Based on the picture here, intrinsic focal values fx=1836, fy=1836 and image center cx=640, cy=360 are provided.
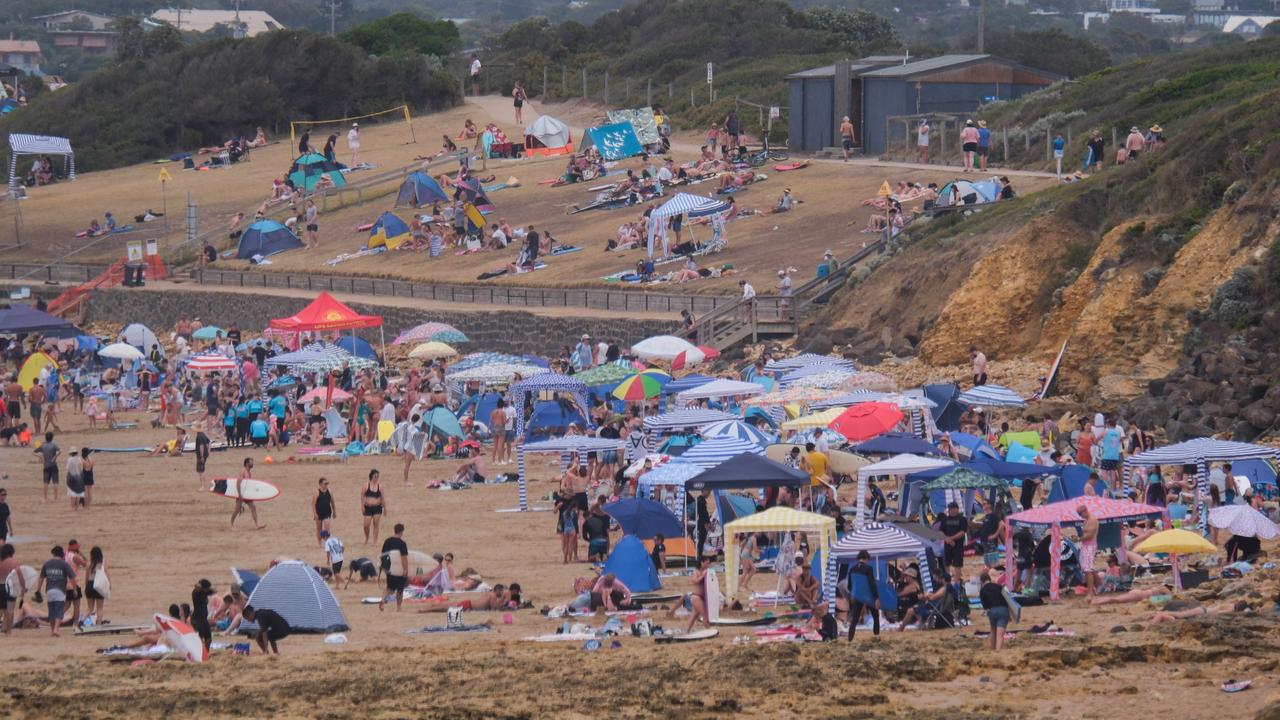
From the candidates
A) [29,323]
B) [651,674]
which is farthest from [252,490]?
[29,323]

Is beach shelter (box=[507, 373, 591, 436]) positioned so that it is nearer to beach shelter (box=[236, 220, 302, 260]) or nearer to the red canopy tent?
the red canopy tent

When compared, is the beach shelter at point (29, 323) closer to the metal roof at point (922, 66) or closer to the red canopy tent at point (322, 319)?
the red canopy tent at point (322, 319)

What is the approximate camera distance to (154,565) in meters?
20.6

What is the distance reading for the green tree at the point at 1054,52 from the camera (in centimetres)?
6488

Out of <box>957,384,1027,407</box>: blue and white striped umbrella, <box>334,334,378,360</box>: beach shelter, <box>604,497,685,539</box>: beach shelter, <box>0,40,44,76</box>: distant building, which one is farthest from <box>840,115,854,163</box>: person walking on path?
<box>0,40,44,76</box>: distant building

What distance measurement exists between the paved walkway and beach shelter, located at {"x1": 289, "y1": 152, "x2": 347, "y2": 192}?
6.17 m

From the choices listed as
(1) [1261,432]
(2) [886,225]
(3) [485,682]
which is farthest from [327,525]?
(2) [886,225]

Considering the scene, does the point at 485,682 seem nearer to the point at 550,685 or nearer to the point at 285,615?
the point at 550,685

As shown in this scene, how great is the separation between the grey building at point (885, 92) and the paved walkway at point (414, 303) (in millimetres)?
13548

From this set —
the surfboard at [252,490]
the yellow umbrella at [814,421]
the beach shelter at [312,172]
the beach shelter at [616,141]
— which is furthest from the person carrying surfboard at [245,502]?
the beach shelter at [312,172]

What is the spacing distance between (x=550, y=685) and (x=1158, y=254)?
17.6 meters

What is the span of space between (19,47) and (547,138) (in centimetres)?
9843

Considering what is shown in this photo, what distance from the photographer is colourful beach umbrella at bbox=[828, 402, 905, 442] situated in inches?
862

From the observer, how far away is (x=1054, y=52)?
66.6 m
